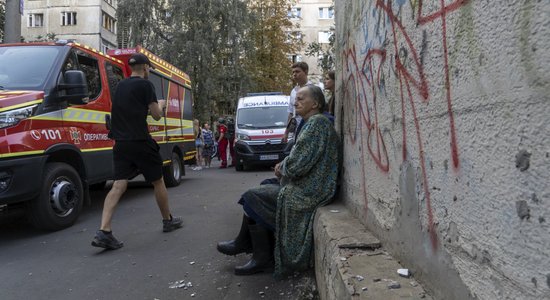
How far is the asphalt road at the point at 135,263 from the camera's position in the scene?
3.21 meters

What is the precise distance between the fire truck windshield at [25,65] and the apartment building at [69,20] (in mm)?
Result: 34674

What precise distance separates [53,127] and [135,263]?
2.08 metres

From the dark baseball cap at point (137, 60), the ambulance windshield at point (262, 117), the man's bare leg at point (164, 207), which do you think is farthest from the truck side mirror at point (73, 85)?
the ambulance windshield at point (262, 117)

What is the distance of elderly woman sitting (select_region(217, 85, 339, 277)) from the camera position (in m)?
3.12

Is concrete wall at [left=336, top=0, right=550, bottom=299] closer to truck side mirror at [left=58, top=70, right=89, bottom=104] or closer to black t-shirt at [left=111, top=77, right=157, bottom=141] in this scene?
black t-shirt at [left=111, top=77, right=157, bottom=141]

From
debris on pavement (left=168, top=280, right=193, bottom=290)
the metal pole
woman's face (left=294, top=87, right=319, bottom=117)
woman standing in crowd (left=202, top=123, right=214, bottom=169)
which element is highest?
the metal pole

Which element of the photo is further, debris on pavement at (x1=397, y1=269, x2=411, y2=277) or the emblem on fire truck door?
the emblem on fire truck door

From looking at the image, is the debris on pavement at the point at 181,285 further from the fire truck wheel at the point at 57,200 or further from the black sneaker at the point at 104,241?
the fire truck wheel at the point at 57,200

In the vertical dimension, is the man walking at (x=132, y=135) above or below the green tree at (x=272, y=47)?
below

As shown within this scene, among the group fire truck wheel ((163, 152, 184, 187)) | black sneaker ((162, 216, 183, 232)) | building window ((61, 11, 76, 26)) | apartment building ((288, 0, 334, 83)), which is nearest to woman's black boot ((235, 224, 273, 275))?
black sneaker ((162, 216, 183, 232))

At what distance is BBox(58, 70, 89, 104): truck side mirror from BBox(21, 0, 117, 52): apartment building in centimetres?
3535

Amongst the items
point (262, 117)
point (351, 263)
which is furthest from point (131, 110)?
point (262, 117)

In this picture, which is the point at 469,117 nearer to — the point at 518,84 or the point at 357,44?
the point at 518,84

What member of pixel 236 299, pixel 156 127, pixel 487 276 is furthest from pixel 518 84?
pixel 156 127
